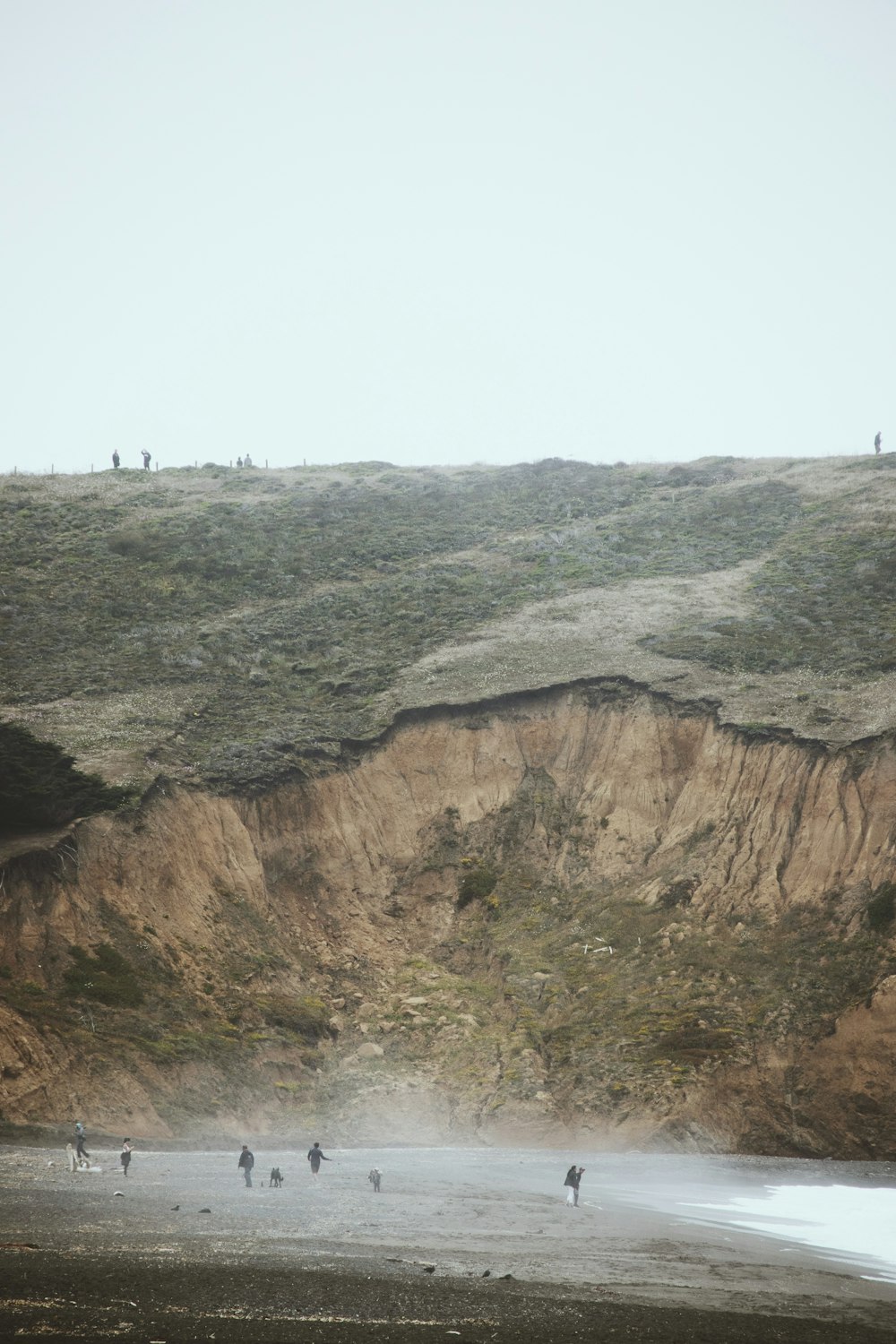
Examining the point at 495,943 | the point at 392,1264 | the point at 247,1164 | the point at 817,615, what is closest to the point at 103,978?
the point at 247,1164

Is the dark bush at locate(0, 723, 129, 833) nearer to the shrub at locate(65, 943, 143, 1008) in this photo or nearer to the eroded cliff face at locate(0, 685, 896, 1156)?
the eroded cliff face at locate(0, 685, 896, 1156)

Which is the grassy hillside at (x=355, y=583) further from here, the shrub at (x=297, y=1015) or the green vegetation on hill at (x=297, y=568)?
the shrub at (x=297, y=1015)

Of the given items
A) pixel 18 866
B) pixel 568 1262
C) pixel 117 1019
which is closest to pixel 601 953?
pixel 117 1019

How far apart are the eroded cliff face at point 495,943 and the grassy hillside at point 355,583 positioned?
8.95 ft

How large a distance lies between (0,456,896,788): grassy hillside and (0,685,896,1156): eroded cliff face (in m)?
2.73

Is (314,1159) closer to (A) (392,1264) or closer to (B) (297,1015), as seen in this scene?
(B) (297,1015)

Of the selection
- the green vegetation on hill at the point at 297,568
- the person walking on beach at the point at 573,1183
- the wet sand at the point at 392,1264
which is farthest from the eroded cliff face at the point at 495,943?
the person walking on beach at the point at 573,1183

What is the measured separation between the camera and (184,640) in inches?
2324

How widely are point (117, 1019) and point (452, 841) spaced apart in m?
16.3

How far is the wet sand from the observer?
1452cm

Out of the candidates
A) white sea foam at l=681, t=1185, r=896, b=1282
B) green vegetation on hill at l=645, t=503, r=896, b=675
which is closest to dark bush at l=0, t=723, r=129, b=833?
green vegetation on hill at l=645, t=503, r=896, b=675

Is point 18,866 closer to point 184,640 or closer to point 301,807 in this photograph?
point 301,807

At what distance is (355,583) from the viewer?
221 feet

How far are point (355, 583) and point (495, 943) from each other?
26753 mm
